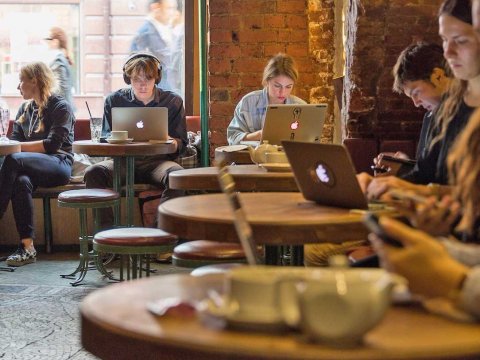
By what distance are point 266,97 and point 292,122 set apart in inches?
52.9

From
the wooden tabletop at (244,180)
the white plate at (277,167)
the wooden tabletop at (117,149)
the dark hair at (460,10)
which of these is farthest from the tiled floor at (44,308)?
the dark hair at (460,10)

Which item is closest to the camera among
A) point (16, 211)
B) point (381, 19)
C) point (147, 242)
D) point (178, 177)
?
point (178, 177)

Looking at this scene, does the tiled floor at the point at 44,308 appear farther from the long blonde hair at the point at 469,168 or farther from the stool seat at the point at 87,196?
the long blonde hair at the point at 469,168

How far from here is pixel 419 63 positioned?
3.91m

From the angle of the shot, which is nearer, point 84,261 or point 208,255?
point 208,255

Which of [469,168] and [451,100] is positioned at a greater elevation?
[451,100]

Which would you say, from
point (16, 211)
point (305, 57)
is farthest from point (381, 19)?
point (16, 211)

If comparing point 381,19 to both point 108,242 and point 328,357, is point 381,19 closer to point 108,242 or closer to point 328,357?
point 108,242

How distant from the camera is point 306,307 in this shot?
1.14 meters

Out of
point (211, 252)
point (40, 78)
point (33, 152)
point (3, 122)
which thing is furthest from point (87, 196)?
point (211, 252)

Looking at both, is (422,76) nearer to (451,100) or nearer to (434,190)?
(451,100)

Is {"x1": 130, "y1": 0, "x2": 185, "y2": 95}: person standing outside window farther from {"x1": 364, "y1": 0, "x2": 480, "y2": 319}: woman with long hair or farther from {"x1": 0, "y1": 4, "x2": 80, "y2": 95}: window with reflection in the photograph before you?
{"x1": 364, "y1": 0, "x2": 480, "y2": 319}: woman with long hair

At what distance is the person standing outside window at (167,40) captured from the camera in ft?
26.0

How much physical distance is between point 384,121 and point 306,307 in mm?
4309
